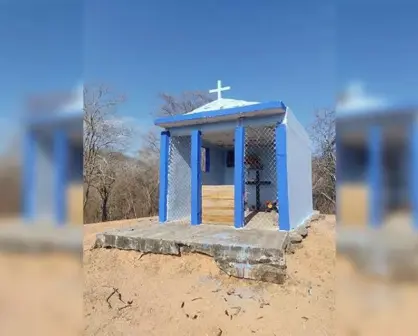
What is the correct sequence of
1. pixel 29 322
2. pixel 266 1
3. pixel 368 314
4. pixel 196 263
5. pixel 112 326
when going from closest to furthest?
1. pixel 368 314
2. pixel 29 322
3. pixel 112 326
4. pixel 266 1
5. pixel 196 263

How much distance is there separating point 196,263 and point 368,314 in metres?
2.66

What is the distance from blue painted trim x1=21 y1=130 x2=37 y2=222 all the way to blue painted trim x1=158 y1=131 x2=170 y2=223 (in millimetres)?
4628

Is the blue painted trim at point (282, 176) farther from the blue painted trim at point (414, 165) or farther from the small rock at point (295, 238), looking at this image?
the blue painted trim at point (414, 165)

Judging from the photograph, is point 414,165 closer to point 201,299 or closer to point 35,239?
point 35,239

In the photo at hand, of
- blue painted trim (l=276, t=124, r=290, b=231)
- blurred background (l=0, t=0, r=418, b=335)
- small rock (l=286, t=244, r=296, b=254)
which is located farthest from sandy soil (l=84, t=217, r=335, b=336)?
blurred background (l=0, t=0, r=418, b=335)

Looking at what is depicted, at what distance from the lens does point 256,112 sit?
4.52 metres

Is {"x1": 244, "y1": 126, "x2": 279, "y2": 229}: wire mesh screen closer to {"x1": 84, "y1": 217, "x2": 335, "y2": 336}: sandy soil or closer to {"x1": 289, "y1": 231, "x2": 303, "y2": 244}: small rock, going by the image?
{"x1": 289, "y1": 231, "x2": 303, "y2": 244}: small rock

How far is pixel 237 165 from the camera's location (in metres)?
4.71

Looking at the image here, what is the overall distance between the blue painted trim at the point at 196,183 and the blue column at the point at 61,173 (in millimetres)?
4165

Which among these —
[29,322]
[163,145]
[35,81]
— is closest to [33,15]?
[35,81]

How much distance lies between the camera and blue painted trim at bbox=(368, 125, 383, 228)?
625mm

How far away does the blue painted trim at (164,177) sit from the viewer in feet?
17.7

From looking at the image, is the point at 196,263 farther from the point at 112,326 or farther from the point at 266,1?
the point at 266,1

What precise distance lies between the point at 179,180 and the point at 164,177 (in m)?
0.48
